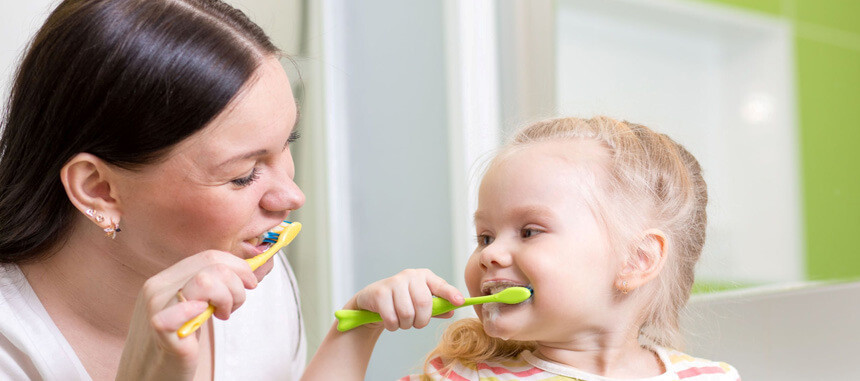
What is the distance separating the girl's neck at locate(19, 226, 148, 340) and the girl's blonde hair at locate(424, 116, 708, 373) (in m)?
0.38

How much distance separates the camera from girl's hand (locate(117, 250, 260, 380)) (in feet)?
2.14

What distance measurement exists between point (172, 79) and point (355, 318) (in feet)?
1.04

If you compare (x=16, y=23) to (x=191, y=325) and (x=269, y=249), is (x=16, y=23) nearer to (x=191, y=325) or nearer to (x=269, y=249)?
(x=269, y=249)

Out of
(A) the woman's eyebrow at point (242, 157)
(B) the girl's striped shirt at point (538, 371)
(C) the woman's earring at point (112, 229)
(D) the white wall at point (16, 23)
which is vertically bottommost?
(B) the girl's striped shirt at point (538, 371)

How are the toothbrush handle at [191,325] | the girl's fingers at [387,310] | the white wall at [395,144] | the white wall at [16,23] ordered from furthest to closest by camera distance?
the white wall at [395,144] < the white wall at [16,23] < the girl's fingers at [387,310] < the toothbrush handle at [191,325]

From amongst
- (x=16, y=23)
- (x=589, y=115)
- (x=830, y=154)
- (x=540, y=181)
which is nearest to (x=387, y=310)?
(x=540, y=181)

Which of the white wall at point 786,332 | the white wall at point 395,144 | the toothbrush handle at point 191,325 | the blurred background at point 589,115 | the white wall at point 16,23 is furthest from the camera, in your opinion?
the white wall at point 395,144

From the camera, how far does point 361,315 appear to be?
83cm

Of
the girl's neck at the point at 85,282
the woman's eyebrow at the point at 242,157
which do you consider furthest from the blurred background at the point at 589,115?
the girl's neck at the point at 85,282

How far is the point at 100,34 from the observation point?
0.85 m

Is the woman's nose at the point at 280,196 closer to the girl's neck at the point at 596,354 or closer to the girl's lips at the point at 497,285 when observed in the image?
the girl's lips at the point at 497,285

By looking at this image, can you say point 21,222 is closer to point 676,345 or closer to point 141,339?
point 141,339

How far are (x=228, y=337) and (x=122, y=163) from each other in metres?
0.34

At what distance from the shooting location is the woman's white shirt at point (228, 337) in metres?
0.90
